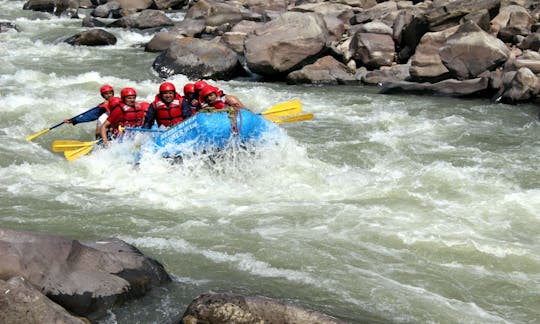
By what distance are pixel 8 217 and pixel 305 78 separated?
827 centimetres

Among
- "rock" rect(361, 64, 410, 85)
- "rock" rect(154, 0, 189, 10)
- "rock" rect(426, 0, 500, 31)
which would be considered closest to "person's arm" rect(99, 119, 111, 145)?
"rock" rect(361, 64, 410, 85)

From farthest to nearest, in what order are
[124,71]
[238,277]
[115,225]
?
[124,71] < [115,225] < [238,277]

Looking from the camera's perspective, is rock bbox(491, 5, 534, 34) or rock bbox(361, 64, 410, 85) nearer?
rock bbox(361, 64, 410, 85)

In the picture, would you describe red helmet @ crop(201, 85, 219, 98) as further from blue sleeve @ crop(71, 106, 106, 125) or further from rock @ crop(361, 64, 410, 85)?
rock @ crop(361, 64, 410, 85)

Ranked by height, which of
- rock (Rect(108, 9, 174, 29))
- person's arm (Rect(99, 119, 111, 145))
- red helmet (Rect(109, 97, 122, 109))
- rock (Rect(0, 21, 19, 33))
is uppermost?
red helmet (Rect(109, 97, 122, 109))

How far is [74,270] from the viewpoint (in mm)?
4480

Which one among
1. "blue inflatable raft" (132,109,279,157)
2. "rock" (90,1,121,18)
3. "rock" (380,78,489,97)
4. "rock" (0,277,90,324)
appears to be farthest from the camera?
"rock" (90,1,121,18)

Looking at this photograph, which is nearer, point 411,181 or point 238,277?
point 238,277

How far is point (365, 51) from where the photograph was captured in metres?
14.4

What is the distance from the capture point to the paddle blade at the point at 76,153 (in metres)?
8.88

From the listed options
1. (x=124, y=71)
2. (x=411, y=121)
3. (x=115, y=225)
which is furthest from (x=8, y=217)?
(x=124, y=71)

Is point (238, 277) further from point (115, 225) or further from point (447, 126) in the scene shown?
point (447, 126)

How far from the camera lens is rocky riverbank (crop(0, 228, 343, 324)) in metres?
3.92

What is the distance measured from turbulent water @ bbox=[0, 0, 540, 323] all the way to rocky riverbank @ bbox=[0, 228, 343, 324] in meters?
0.16
